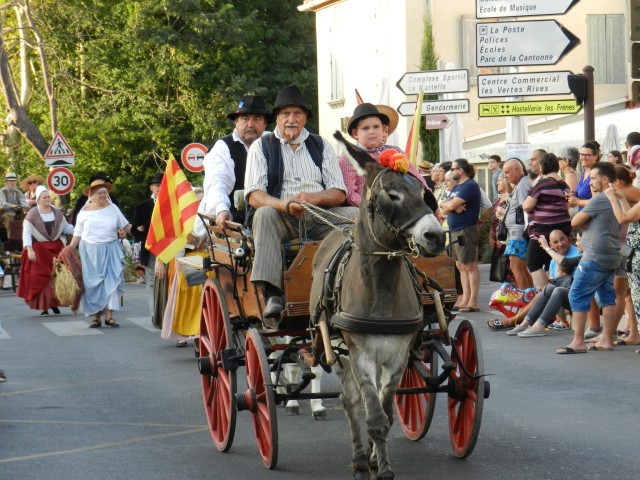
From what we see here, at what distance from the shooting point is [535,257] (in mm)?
14953

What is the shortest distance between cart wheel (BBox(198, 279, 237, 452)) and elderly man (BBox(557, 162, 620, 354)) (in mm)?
4771

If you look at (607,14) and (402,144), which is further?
(402,144)

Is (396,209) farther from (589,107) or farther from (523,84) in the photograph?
(523,84)

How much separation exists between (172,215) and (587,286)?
417 centimetres

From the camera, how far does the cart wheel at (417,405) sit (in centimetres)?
827

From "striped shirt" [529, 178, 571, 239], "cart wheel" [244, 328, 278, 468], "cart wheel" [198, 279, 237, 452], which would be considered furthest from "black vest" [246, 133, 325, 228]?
"striped shirt" [529, 178, 571, 239]

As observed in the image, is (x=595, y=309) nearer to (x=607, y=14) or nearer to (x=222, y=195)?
(x=222, y=195)

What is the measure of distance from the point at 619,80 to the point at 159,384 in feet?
83.0

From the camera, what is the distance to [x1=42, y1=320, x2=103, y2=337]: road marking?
16375mm

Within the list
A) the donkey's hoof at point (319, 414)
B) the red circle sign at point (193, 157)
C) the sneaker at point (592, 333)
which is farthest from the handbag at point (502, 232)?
the red circle sign at point (193, 157)

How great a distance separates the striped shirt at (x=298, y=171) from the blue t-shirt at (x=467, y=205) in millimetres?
8034

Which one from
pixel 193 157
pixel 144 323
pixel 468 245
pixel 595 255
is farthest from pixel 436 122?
pixel 595 255

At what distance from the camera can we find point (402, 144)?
3709 centimetres

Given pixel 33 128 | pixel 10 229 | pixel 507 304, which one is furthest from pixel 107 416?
pixel 33 128
